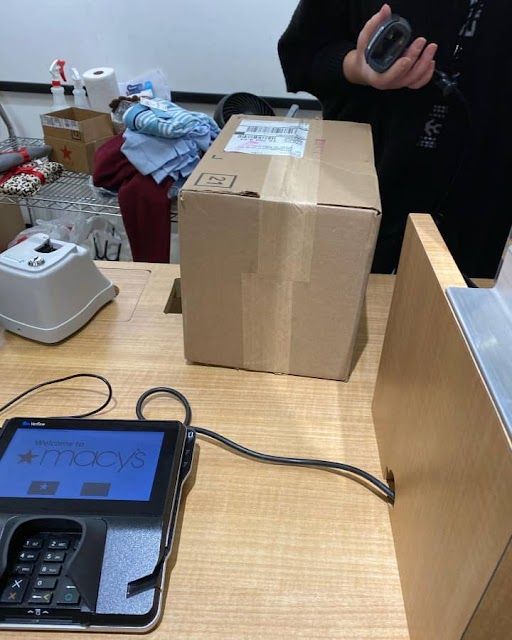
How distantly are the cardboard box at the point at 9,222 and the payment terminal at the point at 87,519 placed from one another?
→ 1392mm

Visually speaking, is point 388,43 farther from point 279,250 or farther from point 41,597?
point 41,597

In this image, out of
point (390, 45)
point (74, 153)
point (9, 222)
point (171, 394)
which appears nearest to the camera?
point (171, 394)

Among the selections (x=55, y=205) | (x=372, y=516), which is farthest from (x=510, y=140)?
(x=55, y=205)

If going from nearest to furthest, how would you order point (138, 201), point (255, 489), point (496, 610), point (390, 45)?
point (496, 610) < point (255, 489) < point (390, 45) < point (138, 201)

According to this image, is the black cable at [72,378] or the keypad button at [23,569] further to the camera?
the black cable at [72,378]

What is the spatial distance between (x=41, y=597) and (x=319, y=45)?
932 millimetres

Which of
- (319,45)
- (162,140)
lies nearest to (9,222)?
(162,140)

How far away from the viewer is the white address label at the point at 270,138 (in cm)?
67

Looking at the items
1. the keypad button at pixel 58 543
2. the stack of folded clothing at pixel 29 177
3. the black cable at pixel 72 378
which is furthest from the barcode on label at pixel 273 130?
the stack of folded clothing at pixel 29 177

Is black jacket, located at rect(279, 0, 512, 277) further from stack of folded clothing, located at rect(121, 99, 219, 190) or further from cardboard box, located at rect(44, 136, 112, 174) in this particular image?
cardboard box, located at rect(44, 136, 112, 174)

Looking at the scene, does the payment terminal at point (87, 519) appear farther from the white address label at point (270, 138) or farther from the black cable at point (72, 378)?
the white address label at point (270, 138)

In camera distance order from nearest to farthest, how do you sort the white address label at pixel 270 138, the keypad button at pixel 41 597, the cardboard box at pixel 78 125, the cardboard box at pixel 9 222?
the keypad button at pixel 41 597 < the white address label at pixel 270 138 < the cardboard box at pixel 78 125 < the cardboard box at pixel 9 222

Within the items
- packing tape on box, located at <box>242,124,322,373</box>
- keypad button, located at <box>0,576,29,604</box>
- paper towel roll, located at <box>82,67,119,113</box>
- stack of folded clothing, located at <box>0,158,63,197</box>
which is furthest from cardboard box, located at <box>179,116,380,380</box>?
paper towel roll, located at <box>82,67,119,113</box>

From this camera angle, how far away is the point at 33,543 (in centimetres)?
44
